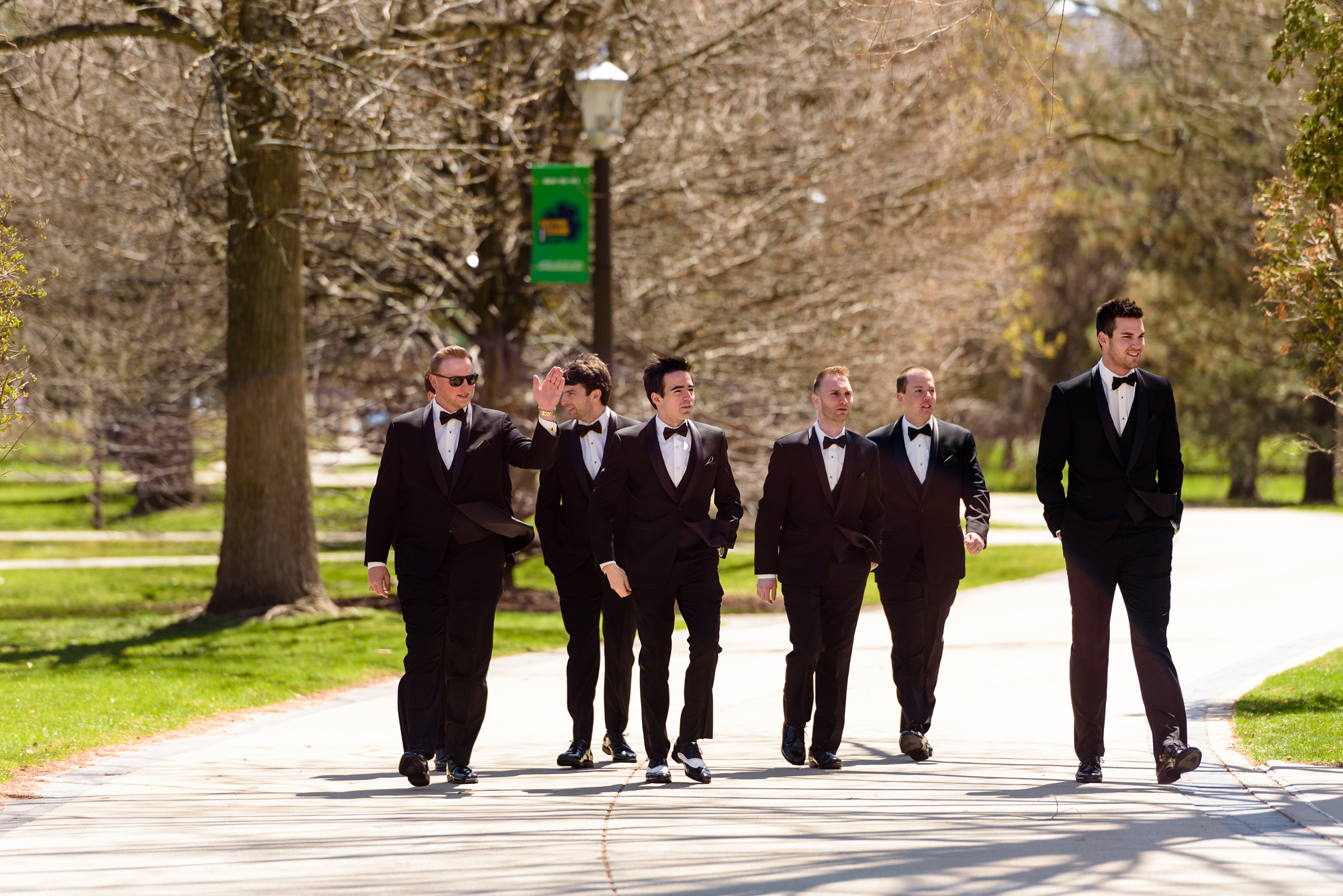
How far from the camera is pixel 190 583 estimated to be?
18.7 m

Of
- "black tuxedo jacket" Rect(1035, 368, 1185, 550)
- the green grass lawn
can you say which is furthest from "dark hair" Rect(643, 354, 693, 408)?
the green grass lawn

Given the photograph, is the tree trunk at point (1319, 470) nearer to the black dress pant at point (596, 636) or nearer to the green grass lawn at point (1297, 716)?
the green grass lawn at point (1297, 716)

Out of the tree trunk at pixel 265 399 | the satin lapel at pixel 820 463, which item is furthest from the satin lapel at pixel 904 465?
the tree trunk at pixel 265 399

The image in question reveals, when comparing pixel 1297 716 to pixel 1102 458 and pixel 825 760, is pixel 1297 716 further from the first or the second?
pixel 825 760

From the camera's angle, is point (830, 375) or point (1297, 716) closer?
point (830, 375)

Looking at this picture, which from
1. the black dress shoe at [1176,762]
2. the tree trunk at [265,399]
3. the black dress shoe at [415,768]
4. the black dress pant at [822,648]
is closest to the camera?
the black dress shoe at [1176,762]

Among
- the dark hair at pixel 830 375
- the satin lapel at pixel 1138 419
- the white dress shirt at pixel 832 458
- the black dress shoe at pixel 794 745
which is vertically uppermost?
the dark hair at pixel 830 375

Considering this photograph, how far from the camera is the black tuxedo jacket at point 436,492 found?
23.6 ft

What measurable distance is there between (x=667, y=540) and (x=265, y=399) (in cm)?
766

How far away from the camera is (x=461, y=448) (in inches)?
289

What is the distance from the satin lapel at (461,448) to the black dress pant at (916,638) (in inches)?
88.5

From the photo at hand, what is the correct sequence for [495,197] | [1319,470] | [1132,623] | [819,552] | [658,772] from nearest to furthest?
1. [1132,623]
2. [658,772]
3. [819,552]
4. [495,197]
5. [1319,470]

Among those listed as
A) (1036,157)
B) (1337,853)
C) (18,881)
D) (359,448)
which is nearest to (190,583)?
(359,448)

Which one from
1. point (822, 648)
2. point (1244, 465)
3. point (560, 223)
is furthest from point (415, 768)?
point (1244, 465)
